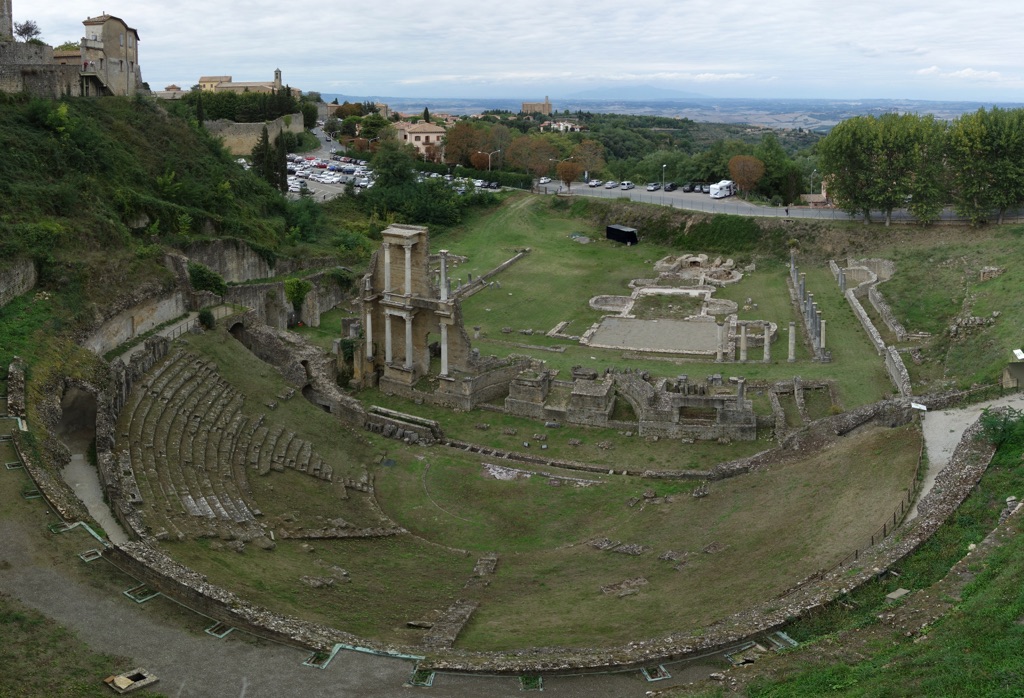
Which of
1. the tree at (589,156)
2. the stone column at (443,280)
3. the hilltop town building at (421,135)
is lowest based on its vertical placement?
the stone column at (443,280)

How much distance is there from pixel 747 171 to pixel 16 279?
6181 centimetres

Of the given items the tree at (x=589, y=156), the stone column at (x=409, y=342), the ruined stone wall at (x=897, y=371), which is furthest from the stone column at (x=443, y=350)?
the tree at (x=589, y=156)

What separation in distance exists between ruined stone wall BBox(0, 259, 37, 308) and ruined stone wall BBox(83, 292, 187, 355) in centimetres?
279

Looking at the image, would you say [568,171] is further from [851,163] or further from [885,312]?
[885,312]

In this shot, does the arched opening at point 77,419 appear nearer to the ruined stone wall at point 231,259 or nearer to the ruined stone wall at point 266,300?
the ruined stone wall at point 266,300

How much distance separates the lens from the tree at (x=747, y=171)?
8200cm

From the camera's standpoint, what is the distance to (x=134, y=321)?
37.8 meters

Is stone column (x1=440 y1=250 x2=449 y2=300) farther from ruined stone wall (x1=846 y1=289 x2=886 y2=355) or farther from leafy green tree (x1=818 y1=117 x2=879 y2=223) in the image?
leafy green tree (x1=818 y1=117 x2=879 y2=223)

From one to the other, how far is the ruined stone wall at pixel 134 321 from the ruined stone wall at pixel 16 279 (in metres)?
2.79

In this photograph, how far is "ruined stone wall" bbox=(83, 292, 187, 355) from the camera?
35.2 metres

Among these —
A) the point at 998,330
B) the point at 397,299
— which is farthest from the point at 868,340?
the point at 397,299

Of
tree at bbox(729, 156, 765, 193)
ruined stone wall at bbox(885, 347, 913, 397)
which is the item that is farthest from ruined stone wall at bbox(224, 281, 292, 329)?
tree at bbox(729, 156, 765, 193)

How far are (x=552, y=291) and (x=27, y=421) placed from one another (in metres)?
38.5

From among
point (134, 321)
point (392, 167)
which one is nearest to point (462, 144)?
point (392, 167)
